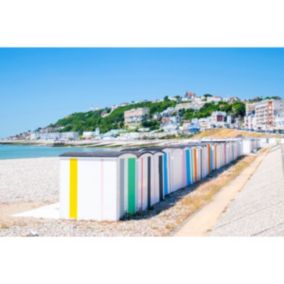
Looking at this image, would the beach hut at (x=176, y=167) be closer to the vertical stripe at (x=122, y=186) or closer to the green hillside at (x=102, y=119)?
the vertical stripe at (x=122, y=186)

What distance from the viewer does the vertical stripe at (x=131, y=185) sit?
27.2ft

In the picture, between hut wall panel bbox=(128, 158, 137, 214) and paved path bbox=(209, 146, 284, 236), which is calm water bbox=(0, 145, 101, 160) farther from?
hut wall panel bbox=(128, 158, 137, 214)

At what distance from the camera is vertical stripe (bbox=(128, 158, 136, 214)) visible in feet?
27.2

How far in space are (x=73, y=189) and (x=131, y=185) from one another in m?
1.16

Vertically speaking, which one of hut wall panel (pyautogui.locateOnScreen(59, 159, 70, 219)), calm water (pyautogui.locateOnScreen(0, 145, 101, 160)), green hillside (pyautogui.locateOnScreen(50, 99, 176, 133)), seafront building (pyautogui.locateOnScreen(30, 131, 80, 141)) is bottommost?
calm water (pyautogui.locateOnScreen(0, 145, 101, 160))

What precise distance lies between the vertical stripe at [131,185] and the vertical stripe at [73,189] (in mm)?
1050

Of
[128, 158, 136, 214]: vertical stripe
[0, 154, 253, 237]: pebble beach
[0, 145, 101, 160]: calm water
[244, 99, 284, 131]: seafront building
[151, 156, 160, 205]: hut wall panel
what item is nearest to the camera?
[0, 154, 253, 237]: pebble beach

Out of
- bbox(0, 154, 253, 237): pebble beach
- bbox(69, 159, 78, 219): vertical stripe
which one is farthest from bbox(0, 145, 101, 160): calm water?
bbox(69, 159, 78, 219): vertical stripe

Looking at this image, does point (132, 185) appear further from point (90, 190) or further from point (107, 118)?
point (107, 118)

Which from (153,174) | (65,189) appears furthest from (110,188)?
(153,174)

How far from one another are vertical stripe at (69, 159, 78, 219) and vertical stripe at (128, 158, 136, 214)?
105cm

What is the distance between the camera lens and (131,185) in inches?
329

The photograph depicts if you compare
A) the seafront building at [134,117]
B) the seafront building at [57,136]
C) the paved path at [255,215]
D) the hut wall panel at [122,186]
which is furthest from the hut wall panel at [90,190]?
the seafront building at [57,136]
